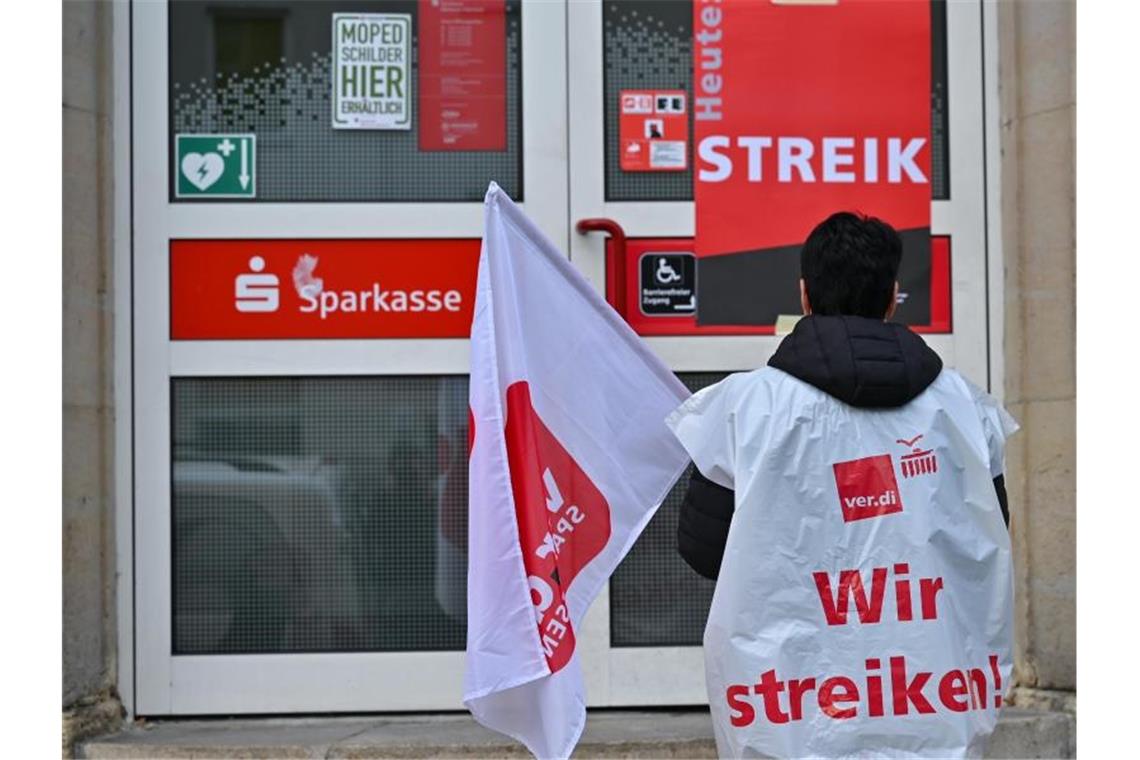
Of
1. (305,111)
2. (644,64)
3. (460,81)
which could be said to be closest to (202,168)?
(305,111)

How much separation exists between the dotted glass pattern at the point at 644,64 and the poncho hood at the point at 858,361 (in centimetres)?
216

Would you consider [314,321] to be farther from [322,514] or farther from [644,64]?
[644,64]

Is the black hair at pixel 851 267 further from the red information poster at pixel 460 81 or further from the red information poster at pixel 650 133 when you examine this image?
the red information poster at pixel 460 81

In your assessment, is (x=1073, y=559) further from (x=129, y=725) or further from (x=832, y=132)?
(x=129, y=725)

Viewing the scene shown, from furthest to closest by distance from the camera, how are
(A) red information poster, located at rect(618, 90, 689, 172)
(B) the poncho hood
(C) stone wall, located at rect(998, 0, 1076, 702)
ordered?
(A) red information poster, located at rect(618, 90, 689, 172)
(C) stone wall, located at rect(998, 0, 1076, 702)
(B) the poncho hood

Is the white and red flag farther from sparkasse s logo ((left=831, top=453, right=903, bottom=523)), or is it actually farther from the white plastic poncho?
sparkasse s logo ((left=831, top=453, right=903, bottom=523))

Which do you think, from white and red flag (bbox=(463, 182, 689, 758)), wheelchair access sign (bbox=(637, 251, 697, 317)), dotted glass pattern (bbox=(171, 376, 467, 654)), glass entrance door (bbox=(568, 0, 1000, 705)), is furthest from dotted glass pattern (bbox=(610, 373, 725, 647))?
white and red flag (bbox=(463, 182, 689, 758))

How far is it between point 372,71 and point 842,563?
2804mm

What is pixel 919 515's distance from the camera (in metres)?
3.19

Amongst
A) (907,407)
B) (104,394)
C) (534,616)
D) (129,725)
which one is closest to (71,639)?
(129,725)

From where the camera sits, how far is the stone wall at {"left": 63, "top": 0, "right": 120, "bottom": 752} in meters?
5.02

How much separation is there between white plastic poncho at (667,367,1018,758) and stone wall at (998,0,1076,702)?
83.1 inches

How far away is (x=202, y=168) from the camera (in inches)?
209

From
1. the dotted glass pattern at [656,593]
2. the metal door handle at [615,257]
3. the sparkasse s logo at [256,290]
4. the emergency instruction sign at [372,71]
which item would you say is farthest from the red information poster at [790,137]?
the sparkasse s logo at [256,290]
